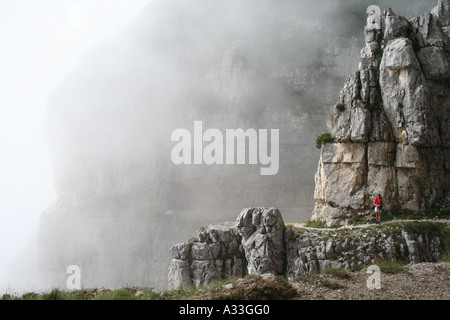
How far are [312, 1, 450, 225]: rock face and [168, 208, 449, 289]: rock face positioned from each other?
3.01 m

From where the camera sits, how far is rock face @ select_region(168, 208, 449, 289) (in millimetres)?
24766

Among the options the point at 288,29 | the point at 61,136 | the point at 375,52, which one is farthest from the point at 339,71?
the point at 61,136

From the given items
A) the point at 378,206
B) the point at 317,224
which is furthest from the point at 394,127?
the point at 317,224

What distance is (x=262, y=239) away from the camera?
29188 millimetres

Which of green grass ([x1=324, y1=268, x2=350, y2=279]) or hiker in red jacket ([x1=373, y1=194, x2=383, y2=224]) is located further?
hiker in red jacket ([x1=373, y1=194, x2=383, y2=224])

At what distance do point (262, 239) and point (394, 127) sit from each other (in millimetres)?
14398

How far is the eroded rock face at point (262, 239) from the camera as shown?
28.5m

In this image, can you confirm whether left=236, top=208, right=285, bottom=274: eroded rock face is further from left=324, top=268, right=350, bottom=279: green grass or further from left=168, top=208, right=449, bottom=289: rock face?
left=324, top=268, right=350, bottom=279: green grass

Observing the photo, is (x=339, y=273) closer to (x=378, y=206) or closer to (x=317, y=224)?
(x=378, y=206)

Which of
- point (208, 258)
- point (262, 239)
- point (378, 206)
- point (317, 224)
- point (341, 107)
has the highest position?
point (341, 107)

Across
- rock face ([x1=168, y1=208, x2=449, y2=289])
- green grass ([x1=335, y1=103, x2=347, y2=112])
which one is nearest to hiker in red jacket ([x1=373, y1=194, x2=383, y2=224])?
rock face ([x1=168, y1=208, x2=449, y2=289])

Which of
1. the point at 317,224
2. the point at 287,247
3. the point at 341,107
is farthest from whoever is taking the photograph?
the point at 317,224

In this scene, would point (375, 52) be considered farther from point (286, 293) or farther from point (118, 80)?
point (118, 80)

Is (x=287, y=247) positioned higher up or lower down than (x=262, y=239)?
lower down
